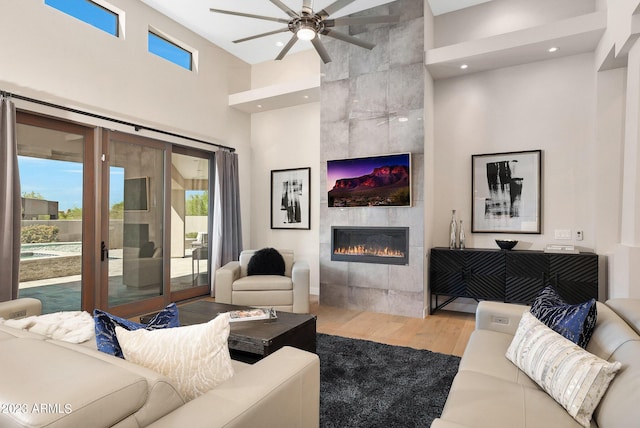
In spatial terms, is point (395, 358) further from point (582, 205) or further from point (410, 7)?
point (410, 7)

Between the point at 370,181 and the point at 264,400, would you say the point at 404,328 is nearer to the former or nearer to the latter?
the point at 370,181

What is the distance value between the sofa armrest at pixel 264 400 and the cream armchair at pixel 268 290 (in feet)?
8.94

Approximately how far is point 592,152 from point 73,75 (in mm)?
5577

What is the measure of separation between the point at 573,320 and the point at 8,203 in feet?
14.0

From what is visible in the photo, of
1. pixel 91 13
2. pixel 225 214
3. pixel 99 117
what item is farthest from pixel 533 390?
pixel 91 13

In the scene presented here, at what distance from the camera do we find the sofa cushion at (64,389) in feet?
2.35

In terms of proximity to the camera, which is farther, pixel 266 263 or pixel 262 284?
pixel 266 263

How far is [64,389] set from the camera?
2.54ft

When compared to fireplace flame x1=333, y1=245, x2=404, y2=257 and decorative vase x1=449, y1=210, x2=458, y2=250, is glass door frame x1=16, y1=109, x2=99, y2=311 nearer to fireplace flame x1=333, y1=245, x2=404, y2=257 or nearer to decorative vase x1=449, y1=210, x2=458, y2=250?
fireplace flame x1=333, y1=245, x2=404, y2=257

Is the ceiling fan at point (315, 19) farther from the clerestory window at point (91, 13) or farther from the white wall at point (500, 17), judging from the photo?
the white wall at point (500, 17)

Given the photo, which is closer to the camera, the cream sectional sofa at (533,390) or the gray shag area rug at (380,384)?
the cream sectional sofa at (533,390)

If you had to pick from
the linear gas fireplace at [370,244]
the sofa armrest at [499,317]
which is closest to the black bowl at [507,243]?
the linear gas fireplace at [370,244]

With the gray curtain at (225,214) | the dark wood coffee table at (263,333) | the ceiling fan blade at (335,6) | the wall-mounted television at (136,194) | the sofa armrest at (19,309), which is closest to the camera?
the dark wood coffee table at (263,333)

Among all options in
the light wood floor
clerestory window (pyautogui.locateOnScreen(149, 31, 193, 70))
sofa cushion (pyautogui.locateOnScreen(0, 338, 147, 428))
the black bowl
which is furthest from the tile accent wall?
sofa cushion (pyautogui.locateOnScreen(0, 338, 147, 428))
